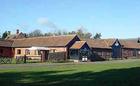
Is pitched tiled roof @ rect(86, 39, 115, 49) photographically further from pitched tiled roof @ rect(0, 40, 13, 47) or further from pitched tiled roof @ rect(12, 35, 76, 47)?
pitched tiled roof @ rect(0, 40, 13, 47)

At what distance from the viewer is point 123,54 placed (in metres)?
79.2

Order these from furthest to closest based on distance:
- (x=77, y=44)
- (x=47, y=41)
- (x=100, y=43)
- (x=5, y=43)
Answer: (x=100, y=43)
(x=5, y=43)
(x=47, y=41)
(x=77, y=44)

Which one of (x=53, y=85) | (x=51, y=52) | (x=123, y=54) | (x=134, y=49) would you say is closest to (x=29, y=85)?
(x=53, y=85)

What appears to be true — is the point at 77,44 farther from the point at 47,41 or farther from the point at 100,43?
the point at 100,43

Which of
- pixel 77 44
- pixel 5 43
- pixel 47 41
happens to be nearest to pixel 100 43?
pixel 77 44

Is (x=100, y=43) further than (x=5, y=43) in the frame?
Yes

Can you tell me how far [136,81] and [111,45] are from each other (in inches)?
2292

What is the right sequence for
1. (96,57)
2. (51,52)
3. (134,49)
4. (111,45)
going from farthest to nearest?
(134,49) → (111,45) → (96,57) → (51,52)

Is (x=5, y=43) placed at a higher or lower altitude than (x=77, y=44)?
higher

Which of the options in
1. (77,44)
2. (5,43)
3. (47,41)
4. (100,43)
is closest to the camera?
(77,44)

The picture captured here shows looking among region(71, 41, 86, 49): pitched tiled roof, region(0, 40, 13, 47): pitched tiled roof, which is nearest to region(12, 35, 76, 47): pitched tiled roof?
region(0, 40, 13, 47): pitched tiled roof

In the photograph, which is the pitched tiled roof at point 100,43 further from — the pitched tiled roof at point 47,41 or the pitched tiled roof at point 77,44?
the pitched tiled roof at point 47,41

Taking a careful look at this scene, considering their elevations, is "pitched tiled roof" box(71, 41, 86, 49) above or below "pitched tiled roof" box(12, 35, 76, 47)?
below

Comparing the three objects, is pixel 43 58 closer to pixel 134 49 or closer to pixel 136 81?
pixel 134 49
